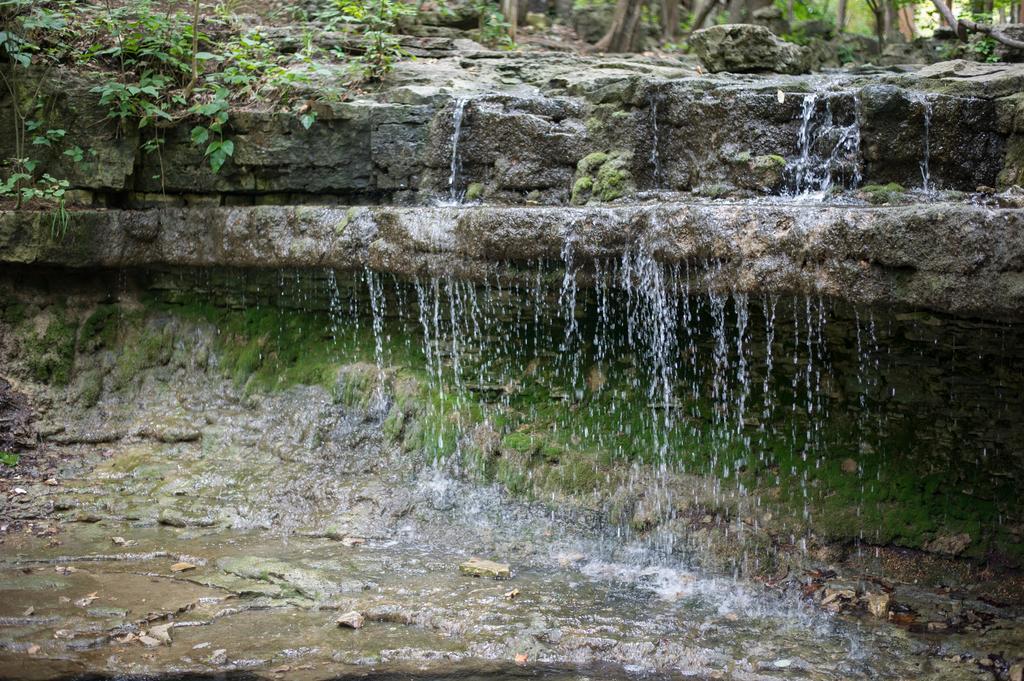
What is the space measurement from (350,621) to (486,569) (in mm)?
1025

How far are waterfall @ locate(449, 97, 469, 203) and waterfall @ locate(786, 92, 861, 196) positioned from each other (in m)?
2.43

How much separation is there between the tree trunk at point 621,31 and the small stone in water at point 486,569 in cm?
683

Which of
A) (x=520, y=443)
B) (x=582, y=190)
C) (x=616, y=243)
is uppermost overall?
(x=582, y=190)

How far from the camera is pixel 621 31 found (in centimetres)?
1039

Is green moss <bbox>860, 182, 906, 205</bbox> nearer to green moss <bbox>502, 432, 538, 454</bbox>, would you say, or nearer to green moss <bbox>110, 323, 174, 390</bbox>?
green moss <bbox>502, 432, 538, 454</bbox>

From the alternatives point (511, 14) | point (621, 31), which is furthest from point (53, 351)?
point (621, 31)

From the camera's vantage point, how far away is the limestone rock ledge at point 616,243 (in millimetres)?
4367

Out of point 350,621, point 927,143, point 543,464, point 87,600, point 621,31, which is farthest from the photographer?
point 621,31

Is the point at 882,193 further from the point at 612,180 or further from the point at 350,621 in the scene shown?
the point at 350,621

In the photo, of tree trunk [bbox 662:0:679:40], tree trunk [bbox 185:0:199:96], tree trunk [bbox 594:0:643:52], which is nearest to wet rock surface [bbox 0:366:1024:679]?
tree trunk [bbox 185:0:199:96]

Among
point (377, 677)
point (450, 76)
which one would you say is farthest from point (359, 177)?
point (377, 677)

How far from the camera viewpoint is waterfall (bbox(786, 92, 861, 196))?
252 inches

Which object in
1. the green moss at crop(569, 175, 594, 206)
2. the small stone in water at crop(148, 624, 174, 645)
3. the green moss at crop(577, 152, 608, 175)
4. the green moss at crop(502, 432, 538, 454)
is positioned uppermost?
the green moss at crop(577, 152, 608, 175)

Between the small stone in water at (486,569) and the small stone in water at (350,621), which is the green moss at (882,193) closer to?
the small stone in water at (486,569)
